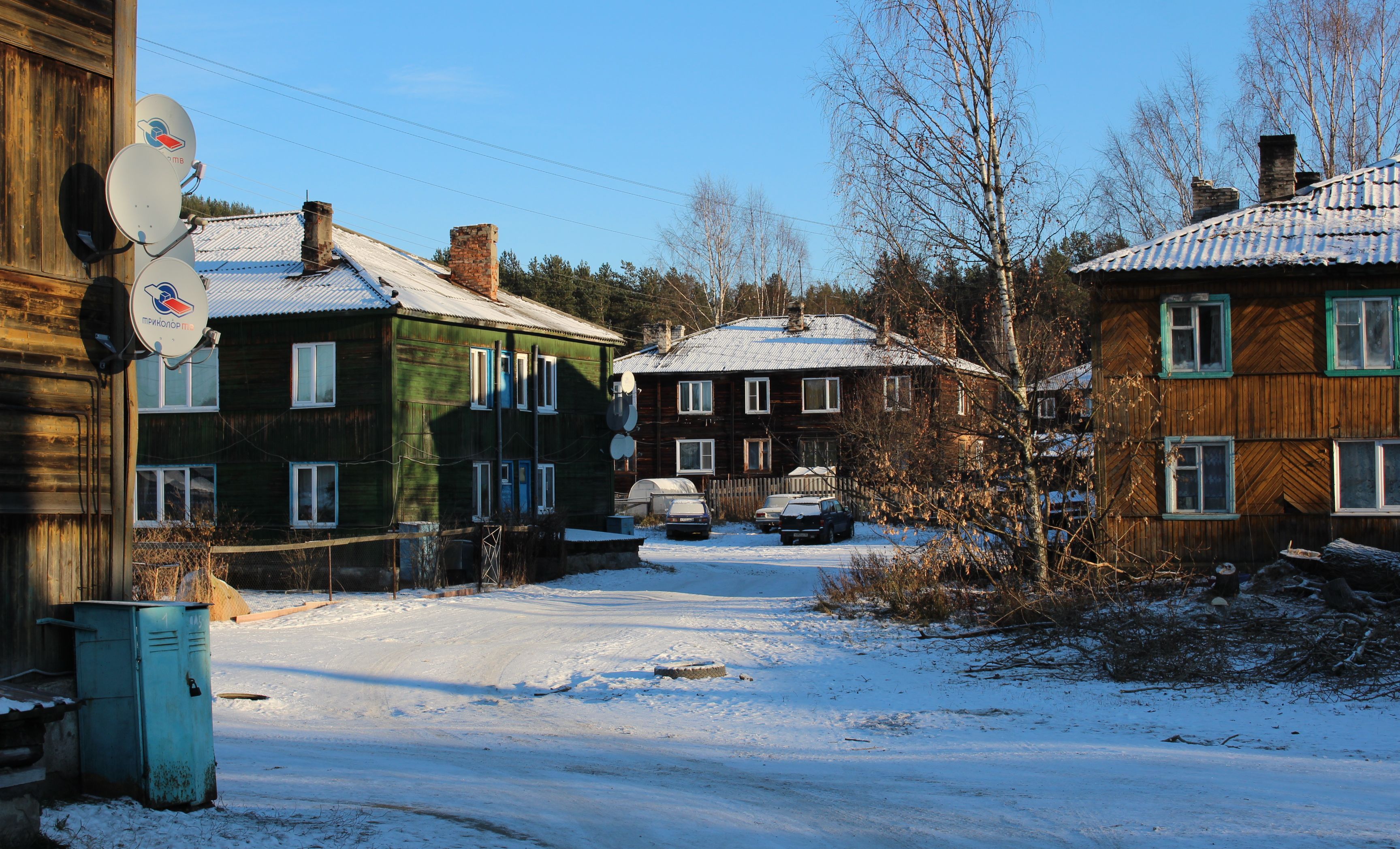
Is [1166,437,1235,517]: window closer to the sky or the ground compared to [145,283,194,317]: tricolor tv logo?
closer to the ground

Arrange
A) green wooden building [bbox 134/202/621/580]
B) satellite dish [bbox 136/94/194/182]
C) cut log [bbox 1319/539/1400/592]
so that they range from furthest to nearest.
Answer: green wooden building [bbox 134/202/621/580] < cut log [bbox 1319/539/1400/592] < satellite dish [bbox 136/94/194/182]

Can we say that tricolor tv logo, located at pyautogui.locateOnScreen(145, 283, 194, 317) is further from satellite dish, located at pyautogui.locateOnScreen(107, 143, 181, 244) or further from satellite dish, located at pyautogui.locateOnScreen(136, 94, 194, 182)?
satellite dish, located at pyautogui.locateOnScreen(136, 94, 194, 182)

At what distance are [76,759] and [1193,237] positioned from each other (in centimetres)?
2067

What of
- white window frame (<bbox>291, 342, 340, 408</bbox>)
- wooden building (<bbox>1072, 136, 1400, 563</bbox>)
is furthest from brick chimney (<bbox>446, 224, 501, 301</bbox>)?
wooden building (<bbox>1072, 136, 1400, 563</bbox>)

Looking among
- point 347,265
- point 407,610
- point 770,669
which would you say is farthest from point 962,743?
point 347,265

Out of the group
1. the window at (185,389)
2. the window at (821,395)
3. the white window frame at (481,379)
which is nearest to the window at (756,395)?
the window at (821,395)

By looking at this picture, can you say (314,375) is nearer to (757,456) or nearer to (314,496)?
(314,496)

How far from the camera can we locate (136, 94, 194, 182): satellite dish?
9.02m

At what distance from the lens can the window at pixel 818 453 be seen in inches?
1997

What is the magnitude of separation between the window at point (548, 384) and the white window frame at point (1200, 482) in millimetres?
16573

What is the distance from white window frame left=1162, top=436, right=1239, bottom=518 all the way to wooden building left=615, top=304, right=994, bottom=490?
92.5 feet

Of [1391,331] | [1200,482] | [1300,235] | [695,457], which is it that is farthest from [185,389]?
[695,457]

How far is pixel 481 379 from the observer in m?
28.8

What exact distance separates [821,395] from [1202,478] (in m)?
30.6
